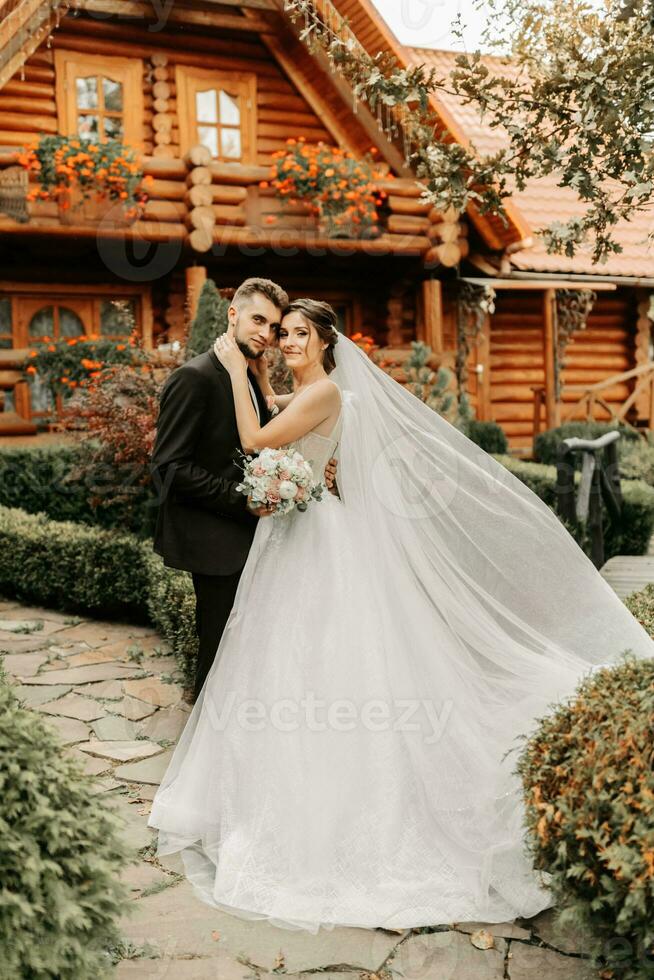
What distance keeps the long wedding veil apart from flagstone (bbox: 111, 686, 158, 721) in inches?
77.0

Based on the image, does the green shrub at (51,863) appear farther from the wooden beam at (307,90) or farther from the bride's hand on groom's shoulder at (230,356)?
the wooden beam at (307,90)

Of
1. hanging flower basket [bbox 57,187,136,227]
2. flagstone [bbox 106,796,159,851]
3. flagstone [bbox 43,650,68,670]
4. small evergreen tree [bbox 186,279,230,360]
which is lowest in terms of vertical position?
flagstone [bbox 106,796,159,851]

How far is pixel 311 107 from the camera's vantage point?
12727 millimetres

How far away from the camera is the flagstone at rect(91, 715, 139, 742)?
4.66 metres

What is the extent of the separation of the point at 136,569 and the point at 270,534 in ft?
10.6

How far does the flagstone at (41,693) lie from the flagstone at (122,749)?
0.72 metres

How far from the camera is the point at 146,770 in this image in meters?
4.26

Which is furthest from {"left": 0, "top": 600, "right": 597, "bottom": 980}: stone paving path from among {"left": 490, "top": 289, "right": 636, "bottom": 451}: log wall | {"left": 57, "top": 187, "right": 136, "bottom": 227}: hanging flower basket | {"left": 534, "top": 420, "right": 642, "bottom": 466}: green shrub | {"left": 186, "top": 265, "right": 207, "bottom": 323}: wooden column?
{"left": 490, "top": 289, "right": 636, "bottom": 451}: log wall

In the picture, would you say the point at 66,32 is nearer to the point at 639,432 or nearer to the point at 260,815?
the point at 639,432

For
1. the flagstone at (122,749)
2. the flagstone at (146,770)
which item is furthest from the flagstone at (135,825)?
the flagstone at (122,749)

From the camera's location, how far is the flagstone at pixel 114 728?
183 inches

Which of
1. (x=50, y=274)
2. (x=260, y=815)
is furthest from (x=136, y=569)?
(x=50, y=274)

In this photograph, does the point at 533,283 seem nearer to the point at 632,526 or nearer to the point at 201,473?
the point at 632,526

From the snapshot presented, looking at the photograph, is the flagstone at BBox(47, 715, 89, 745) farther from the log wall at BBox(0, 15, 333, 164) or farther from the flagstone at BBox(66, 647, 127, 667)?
the log wall at BBox(0, 15, 333, 164)
